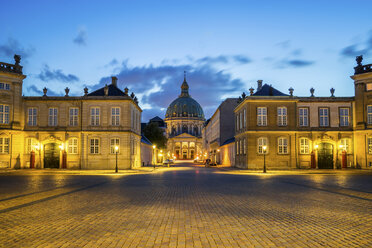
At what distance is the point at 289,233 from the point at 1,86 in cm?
4069

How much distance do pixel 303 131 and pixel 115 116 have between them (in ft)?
79.4

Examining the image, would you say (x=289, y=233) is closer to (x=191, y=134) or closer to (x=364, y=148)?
(x=364, y=148)

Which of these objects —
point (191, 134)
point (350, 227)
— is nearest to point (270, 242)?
point (350, 227)

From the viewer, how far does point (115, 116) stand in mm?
42469

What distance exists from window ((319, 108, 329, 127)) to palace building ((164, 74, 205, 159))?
407 feet

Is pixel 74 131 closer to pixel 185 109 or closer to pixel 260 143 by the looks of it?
pixel 260 143

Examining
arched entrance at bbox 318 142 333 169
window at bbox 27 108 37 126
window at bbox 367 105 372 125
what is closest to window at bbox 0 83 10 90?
window at bbox 27 108 37 126

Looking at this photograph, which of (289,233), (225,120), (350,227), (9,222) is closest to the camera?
(289,233)

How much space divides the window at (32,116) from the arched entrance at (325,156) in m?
36.7

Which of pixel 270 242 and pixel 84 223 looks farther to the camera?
pixel 84 223

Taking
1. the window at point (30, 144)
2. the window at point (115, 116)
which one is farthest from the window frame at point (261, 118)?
the window at point (30, 144)

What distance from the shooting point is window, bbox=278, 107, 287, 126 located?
4378 cm

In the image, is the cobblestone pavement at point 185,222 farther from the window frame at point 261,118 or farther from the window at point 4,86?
the window at point 4,86

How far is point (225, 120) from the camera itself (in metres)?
73.2
